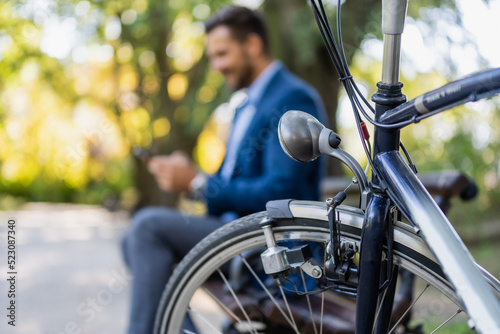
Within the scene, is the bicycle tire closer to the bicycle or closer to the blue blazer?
the bicycle

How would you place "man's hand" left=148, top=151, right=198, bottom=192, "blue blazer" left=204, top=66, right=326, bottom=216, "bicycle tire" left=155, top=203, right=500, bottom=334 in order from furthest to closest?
"man's hand" left=148, top=151, right=198, bottom=192 < "blue blazer" left=204, top=66, right=326, bottom=216 < "bicycle tire" left=155, top=203, right=500, bottom=334

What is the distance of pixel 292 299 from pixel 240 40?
4.14 feet

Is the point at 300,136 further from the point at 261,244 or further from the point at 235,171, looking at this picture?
Answer: the point at 235,171

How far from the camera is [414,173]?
3.66ft

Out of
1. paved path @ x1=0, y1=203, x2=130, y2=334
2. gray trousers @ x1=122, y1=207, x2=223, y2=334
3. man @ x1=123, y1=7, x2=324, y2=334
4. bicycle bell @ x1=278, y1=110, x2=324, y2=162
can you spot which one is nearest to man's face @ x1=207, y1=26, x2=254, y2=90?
man @ x1=123, y1=7, x2=324, y2=334

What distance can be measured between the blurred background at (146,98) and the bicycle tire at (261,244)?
170 cm

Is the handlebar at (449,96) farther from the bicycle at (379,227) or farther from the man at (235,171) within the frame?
the man at (235,171)

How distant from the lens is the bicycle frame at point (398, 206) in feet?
3.06

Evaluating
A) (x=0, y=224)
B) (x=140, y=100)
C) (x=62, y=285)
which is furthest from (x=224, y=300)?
(x=0, y=224)

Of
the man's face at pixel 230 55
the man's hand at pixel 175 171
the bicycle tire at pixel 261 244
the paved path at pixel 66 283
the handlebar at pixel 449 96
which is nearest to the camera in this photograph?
the handlebar at pixel 449 96

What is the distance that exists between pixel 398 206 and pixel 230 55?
154cm

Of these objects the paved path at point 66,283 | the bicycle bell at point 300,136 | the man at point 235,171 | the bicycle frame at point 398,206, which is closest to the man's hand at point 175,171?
the man at point 235,171

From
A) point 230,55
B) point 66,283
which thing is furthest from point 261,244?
point 66,283

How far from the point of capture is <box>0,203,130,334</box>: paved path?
3314 millimetres
